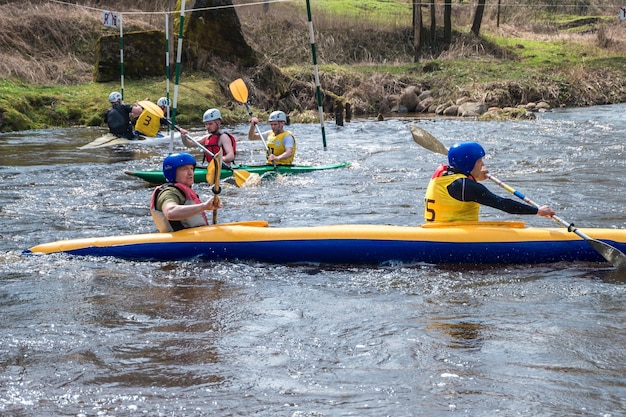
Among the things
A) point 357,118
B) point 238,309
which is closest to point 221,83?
point 357,118

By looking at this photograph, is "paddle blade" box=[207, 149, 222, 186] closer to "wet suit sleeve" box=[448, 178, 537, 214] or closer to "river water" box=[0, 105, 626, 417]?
"river water" box=[0, 105, 626, 417]

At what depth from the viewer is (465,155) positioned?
5758mm

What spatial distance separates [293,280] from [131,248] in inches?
51.6

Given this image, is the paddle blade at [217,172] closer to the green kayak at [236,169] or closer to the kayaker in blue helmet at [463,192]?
the kayaker in blue helmet at [463,192]

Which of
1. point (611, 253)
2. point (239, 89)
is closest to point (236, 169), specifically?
point (239, 89)

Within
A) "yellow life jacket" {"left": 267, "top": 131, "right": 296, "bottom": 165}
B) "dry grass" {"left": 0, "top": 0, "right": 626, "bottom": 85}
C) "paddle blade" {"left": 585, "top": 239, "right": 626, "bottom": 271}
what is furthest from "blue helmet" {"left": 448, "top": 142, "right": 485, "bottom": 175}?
"dry grass" {"left": 0, "top": 0, "right": 626, "bottom": 85}

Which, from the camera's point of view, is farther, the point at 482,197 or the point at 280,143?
the point at 280,143

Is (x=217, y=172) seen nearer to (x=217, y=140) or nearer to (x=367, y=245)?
(x=367, y=245)

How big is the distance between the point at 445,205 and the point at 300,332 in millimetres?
1979

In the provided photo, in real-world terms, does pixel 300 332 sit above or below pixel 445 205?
below

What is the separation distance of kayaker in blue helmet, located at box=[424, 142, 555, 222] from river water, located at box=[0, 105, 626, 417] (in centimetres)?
45

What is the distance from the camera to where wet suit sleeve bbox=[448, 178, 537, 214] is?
5.64m

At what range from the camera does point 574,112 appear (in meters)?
19.7

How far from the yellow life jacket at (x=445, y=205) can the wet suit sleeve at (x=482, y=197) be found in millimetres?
56
